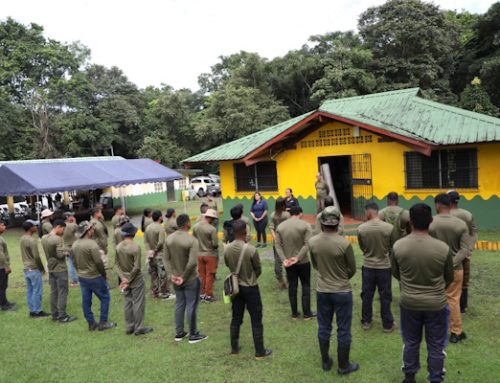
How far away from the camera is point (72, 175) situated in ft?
63.6

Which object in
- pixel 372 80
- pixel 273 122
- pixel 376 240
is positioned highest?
pixel 372 80

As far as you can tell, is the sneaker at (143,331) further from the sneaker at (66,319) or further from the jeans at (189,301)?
the sneaker at (66,319)

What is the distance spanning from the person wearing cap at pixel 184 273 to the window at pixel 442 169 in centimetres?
941

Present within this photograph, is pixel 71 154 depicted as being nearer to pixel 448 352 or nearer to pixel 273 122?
pixel 273 122

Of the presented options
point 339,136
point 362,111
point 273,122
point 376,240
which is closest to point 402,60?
point 273,122

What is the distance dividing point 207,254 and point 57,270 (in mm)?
2510

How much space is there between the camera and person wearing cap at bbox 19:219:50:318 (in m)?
7.25

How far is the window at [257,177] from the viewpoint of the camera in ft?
51.8

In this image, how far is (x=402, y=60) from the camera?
28.8m

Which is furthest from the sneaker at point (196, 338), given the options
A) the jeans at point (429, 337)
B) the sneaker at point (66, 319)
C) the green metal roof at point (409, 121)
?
the green metal roof at point (409, 121)

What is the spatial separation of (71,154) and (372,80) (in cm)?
2543

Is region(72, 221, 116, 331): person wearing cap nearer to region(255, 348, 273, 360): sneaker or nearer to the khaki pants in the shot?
region(255, 348, 273, 360): sneaker

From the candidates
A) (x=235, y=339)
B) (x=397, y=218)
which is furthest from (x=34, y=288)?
(x=397, y=218)

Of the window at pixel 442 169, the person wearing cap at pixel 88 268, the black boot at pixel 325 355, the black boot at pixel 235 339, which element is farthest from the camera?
the window at pixel 442 169
